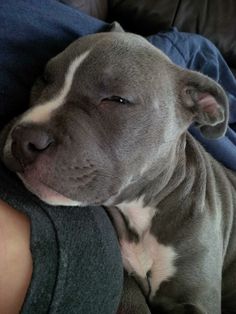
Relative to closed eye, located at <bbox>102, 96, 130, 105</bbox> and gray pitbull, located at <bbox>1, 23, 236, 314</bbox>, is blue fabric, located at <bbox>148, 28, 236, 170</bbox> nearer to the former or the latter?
gray pitbull, located at <bbox>1, 23, 236, 314</bbox>

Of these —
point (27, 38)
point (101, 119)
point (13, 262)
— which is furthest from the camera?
point (27, 38)

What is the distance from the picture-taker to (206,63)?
6.95 feet

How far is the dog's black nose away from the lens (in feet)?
3.47

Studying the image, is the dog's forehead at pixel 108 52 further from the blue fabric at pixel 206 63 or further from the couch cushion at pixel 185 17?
the couch cushion at pixel 185 17

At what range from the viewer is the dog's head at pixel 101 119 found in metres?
1.08

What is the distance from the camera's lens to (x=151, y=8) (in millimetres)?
2504

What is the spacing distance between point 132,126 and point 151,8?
1465 millimetres

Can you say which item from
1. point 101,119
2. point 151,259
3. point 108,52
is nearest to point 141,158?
point 101,119

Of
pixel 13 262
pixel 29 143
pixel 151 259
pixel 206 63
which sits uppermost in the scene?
pixel 29 143

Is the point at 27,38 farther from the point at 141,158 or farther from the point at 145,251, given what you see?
the point at 145,251

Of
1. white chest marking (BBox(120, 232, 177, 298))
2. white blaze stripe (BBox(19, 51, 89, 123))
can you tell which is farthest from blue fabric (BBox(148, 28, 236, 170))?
white blaze stripe (BBox(19, 51, 89, 123))

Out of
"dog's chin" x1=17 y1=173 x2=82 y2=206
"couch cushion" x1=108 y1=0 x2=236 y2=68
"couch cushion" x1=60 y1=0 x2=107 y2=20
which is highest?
"dog's chin" x1=17 y1=173 x2=82 y2=206

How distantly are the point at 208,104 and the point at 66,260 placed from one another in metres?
0.64

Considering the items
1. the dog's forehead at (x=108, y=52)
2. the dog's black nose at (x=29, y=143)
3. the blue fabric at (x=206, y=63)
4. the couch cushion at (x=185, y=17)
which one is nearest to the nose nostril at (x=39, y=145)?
the dog's black nose at (x=29, y=143)
